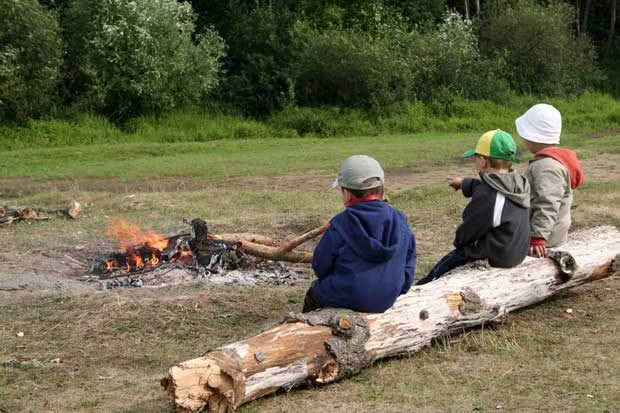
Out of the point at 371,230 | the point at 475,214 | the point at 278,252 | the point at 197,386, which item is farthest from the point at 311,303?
the point at 278,252

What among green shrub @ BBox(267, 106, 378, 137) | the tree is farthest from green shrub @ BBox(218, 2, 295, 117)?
the tree

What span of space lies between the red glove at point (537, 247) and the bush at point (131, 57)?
17704mm

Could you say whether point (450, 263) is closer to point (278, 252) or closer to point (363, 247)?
point (363, 247)

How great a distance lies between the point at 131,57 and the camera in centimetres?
2406

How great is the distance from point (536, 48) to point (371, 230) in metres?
24.8

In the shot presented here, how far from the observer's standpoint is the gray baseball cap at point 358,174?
5.80m

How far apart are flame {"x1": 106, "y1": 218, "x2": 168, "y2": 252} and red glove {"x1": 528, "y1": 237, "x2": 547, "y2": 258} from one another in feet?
12.2

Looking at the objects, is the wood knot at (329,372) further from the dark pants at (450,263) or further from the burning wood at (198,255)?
the burning wood at (198,255)

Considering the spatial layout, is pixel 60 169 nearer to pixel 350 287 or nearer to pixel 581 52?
pixel 350 287

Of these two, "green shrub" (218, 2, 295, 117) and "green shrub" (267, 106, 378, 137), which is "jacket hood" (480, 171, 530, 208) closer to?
"green shrub" (267, 106, 378, 137)

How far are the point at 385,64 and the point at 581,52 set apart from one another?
8195mm

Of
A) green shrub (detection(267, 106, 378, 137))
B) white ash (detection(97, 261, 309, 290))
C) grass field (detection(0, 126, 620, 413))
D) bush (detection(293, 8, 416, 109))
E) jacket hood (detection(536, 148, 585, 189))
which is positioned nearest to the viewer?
grass field (detection(0, 126, 620, 413))

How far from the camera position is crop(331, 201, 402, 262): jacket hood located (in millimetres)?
5773

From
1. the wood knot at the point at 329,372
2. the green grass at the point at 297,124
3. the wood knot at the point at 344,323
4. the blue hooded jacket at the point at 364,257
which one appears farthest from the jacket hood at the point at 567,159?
the green grass at the point at 297,124
